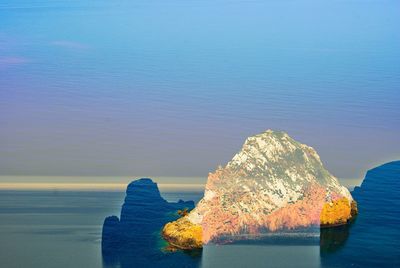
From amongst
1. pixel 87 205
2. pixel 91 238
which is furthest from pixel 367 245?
pixel 87 205

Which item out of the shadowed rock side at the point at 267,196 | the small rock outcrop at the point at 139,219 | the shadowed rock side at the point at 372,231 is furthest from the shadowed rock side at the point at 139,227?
Answer: the shadowed rock side at the point at 372,231

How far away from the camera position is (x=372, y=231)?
7662 cm

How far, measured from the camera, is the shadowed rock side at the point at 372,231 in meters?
66.8

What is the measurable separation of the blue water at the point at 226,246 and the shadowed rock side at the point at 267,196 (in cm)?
179

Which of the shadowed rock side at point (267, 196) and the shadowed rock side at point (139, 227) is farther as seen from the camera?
the shadowed rock side at point (267, 196)

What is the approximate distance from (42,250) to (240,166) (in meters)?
21.6

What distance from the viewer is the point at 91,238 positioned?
7694cm

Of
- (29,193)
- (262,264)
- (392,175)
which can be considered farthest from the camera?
(29,193)

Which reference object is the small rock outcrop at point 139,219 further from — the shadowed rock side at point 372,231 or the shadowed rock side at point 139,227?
the shadowed rock side at point 372,231

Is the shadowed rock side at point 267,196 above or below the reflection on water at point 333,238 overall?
above

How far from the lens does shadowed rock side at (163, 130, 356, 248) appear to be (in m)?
68.8

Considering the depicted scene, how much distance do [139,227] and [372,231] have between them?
24.9 meters

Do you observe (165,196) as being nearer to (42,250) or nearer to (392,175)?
(42,250)

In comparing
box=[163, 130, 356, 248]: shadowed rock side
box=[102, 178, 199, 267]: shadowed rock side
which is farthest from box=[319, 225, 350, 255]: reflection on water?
box=[102, 178, 199, 267]: shadowed rock side
